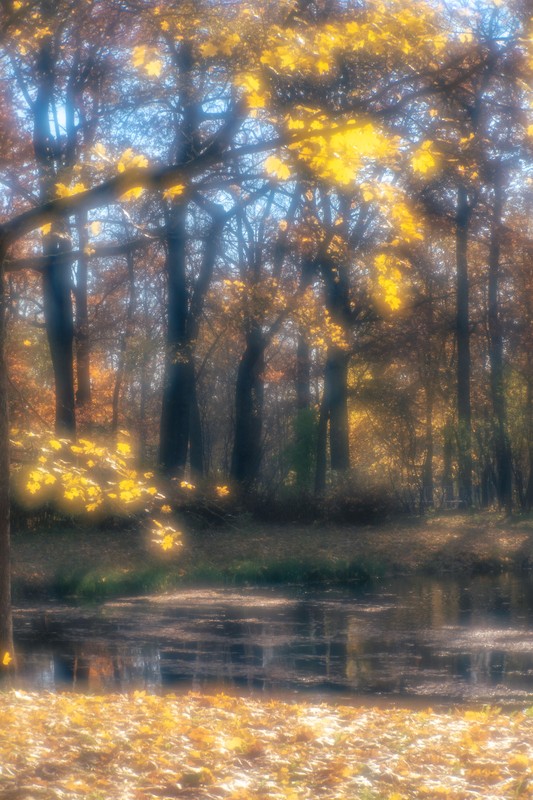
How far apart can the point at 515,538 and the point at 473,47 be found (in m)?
21.2

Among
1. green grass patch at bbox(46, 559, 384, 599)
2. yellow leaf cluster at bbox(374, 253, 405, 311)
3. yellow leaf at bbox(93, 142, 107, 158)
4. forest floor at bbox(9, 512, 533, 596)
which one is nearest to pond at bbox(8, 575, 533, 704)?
green grass patch at bbox(46, 559, 384, 599)

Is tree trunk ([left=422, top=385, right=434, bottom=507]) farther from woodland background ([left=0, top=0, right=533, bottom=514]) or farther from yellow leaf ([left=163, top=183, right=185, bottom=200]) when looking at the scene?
yellow leaf ([left=163, top=183, right=185, bottom=200])

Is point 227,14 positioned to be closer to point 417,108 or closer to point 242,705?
point 417,108

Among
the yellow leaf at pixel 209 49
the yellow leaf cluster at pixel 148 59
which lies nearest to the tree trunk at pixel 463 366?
the yellow leaf cluster at pixel 148 59

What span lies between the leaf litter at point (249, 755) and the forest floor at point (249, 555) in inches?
525

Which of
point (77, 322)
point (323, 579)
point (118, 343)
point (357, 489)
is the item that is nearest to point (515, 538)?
point (357, 489)

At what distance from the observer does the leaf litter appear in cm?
561

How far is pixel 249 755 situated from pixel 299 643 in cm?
868

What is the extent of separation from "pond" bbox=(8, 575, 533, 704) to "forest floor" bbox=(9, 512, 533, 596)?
1546 millimetres

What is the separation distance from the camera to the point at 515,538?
27438 mm

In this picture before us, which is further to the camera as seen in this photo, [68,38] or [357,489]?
[357,489]

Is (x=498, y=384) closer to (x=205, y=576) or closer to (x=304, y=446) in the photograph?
(x=304, y=446)

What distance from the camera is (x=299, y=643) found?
1489 cm

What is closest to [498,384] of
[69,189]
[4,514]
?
[69,189]
